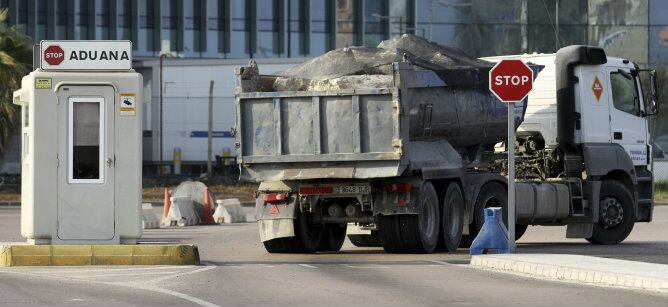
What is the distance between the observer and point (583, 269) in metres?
16.8

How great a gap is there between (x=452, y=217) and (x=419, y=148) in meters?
1.61

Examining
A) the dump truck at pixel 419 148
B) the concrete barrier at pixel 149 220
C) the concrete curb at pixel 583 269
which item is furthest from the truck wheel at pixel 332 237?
the concrete barrier at pixel 149 220

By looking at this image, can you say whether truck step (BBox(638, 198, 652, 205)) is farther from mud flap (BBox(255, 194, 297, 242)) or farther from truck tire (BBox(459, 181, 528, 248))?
mud flap (BBox(255, 194, 297, 242))

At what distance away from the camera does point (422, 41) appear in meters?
24.0

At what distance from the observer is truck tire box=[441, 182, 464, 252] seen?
2247 cm

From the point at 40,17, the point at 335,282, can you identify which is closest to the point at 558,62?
the point at 335,282

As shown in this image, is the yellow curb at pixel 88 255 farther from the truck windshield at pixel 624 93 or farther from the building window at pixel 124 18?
the building window at pixel 124 18

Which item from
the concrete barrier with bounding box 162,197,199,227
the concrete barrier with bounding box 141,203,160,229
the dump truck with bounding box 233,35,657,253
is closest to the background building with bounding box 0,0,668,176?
the concrete barrier with bounding box 162,197,199,227

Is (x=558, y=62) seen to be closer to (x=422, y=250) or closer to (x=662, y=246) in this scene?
(x=662, y=246)

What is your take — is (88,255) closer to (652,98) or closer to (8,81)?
(652,98)

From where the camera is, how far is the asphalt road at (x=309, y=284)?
45.8ft

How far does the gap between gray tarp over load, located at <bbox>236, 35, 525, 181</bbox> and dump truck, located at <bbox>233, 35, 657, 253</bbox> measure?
20mm

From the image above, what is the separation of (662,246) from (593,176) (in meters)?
1.71

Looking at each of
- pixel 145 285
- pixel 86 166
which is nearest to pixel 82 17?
pixel 86 166
